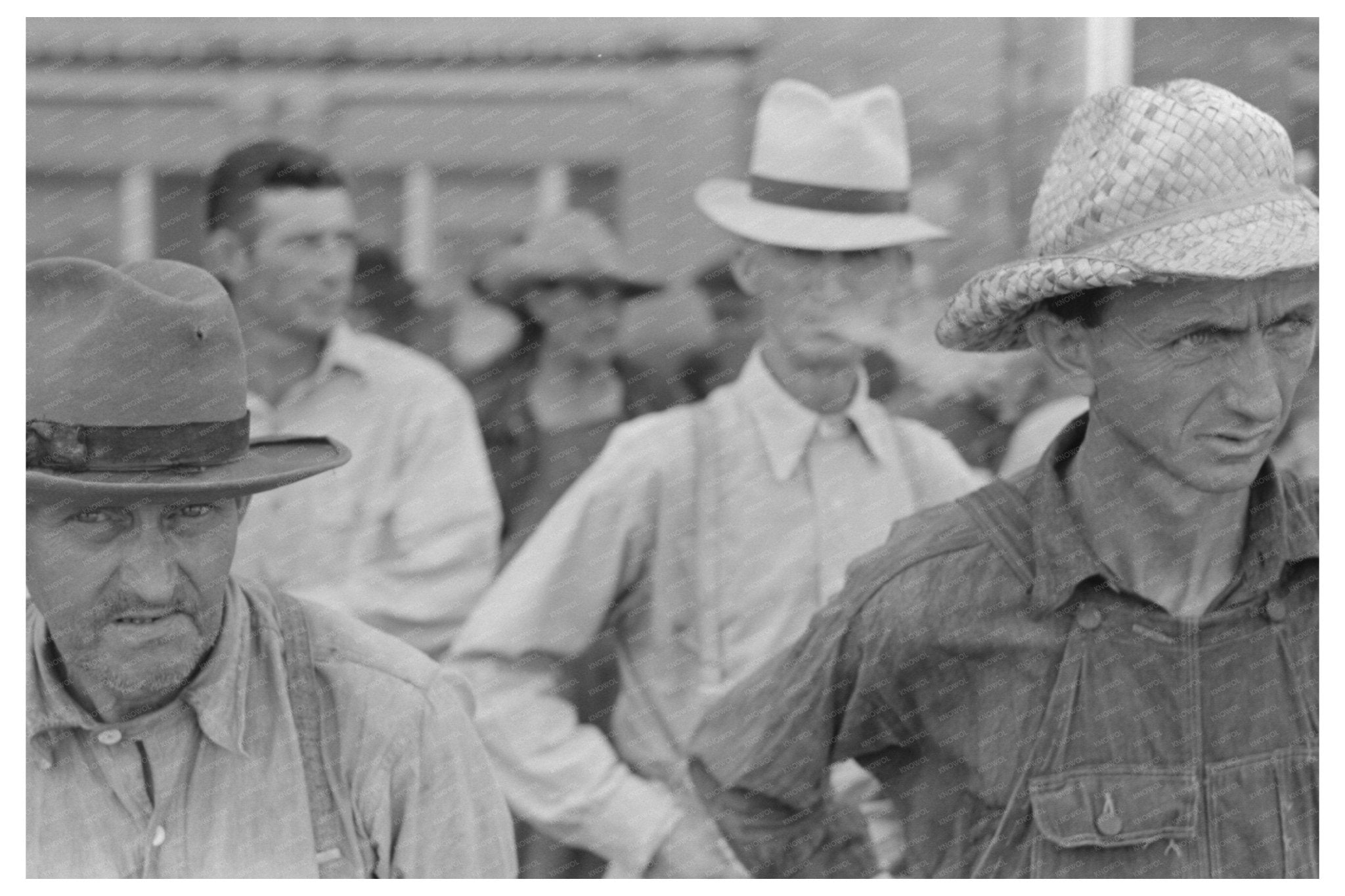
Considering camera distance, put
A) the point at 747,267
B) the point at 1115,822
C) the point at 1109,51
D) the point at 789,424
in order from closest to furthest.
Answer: the point at 1115,822 < the point at 1109,51 < the point at 789,424 < the point at 747,267

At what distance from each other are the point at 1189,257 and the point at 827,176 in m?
1.26

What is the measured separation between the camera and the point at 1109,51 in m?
3.91

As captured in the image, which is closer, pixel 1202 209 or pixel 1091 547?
pixel 1202 209

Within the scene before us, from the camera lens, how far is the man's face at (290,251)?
13.9 ft

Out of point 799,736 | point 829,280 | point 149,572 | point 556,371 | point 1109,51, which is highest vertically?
point 1109,51

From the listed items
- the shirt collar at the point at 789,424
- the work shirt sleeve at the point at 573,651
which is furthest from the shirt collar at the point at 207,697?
the shirt collar at the point at 789,424

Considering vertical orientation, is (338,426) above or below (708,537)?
above

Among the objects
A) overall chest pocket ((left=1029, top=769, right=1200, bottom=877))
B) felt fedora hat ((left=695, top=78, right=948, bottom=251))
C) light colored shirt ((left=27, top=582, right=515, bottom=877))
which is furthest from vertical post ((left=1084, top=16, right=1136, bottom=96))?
light colored shirt ((left=27, top=582, right=515, bottom=877))

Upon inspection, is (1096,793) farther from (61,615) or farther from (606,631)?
(61,615)

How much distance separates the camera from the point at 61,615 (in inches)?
123

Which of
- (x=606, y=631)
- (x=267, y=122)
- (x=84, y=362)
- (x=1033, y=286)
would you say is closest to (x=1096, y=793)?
(x=1033, y=286)

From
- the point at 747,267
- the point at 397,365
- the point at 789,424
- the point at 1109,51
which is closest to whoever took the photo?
the point at 1109,51

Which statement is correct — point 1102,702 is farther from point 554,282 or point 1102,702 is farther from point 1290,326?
point 554,282

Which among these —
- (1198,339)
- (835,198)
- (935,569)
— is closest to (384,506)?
(835,198)
